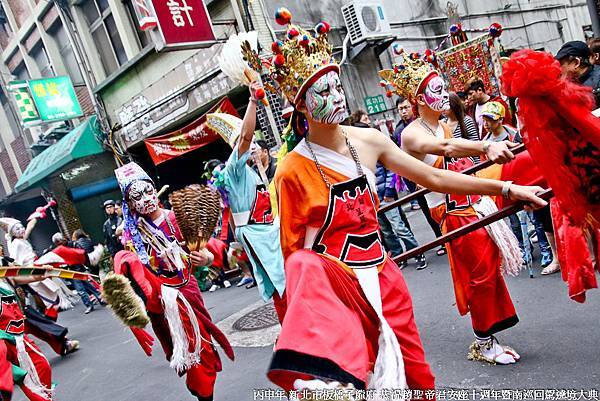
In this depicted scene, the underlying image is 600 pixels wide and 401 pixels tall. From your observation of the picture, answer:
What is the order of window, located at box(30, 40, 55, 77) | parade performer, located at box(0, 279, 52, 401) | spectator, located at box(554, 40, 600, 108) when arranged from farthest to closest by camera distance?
window, located at box(30, 40, 55, 77) → parade performer, located at box(0, 279, 52, 401) → spectator, located at box(554, 40, 600, 108)

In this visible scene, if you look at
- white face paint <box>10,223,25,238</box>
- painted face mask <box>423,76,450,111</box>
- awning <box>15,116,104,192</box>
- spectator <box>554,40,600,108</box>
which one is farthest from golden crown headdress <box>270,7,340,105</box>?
awning <box>15,116,104,192</box>

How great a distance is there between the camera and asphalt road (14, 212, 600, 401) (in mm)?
2982

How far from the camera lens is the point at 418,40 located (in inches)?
506

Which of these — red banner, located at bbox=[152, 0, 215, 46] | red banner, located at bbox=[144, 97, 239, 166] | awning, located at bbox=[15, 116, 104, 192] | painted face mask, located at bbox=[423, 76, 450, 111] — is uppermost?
red banner, located at bbox=[152, 0, 215, 46]

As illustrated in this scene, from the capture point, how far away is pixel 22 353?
14.3ft

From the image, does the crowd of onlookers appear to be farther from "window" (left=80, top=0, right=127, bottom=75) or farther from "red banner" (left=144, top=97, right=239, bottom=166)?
"window" (left=80, top=0, right=127, bottom=75)

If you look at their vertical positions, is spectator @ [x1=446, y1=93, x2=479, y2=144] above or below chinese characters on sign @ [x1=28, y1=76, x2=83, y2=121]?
below

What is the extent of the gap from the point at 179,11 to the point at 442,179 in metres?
7.78

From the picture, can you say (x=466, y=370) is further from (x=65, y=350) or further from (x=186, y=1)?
(x=186, y=1)

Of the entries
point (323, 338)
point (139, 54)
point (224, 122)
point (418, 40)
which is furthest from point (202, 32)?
point (323, 338)

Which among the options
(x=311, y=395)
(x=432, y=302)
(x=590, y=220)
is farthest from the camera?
(x=432, y=302)

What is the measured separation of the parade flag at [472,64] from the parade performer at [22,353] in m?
8.05

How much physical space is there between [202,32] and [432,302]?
6758 millimetres

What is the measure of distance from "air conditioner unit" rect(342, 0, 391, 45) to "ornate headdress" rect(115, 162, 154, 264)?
27.8 ft
